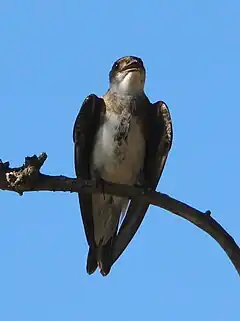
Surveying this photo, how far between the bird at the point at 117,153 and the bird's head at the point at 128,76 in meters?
0.04

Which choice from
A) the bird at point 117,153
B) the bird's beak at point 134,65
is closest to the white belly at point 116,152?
the bird at point 117,153

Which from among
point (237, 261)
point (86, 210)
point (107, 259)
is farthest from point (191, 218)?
point (86, 210)

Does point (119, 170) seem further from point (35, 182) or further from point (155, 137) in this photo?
point (35, 182)

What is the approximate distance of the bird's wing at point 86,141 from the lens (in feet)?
31.9

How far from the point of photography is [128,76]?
1044 cm

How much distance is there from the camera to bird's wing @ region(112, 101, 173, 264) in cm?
955

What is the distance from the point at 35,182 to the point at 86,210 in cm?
356

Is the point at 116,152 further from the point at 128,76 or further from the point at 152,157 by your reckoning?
the point at 128,76

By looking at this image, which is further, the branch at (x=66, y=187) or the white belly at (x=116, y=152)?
the white belly at (x=116, y=152)

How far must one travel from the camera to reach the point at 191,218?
253 inches

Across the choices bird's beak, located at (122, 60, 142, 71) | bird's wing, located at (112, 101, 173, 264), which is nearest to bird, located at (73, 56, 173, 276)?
bird's wing, located at (112, 101, 173, 264)

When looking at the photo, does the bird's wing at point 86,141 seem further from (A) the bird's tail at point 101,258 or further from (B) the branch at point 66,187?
(B) the branch at point 66,187

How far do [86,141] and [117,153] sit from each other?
1.35 feet

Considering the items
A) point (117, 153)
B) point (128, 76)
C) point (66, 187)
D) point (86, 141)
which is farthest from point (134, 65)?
point (66, 187)
